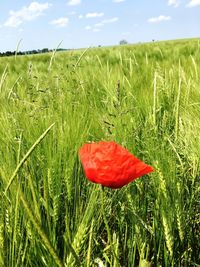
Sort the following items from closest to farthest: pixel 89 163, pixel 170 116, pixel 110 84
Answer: pixel 89 163 → pixel 170 116 → pixel 110 84

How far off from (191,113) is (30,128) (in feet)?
1.32

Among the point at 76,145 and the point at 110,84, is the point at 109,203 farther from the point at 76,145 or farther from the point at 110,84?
the point at 110,84

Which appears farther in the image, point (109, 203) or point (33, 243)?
point (109, 203)

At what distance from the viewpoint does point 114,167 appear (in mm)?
408

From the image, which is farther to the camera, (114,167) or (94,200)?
(94,200)

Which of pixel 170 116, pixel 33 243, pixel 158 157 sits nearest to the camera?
pixel 33 243

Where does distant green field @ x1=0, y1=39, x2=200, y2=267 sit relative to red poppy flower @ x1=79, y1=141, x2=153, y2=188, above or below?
below

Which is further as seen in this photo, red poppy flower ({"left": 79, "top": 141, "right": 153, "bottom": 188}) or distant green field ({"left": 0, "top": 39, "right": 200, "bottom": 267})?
distant green field ({"left": 0, "top": 39, "right": 200, "bottom": 267})

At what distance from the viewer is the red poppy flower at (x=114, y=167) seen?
1.33 ft

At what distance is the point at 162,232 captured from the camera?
28.5 inches

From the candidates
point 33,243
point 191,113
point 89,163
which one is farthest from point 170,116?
point 89,163

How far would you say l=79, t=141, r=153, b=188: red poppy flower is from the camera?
406mm

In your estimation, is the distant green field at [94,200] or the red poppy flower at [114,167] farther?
the distant green field at [94,200]

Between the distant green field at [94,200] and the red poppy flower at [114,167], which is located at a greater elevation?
the red poppy flower at [114,167]
